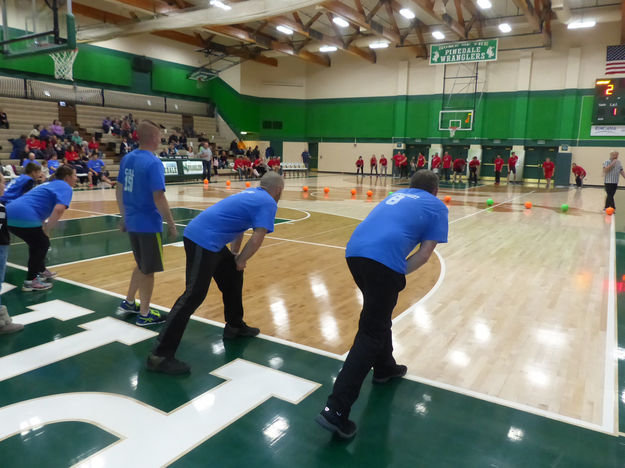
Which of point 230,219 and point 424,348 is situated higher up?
point 230,219

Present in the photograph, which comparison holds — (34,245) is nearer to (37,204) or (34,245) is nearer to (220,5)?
(37,204)

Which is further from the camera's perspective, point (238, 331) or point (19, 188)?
point (19, 188)

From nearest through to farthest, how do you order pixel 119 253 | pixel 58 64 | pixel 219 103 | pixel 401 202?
1. pixel 401 202
2. pixel 119 253
3. pixel 58 64
4. pixel 219 103

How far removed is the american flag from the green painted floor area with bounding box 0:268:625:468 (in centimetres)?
2655

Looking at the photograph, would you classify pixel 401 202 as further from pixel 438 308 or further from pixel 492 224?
pixel 492 224

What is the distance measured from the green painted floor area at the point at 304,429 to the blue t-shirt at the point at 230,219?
0.99 m

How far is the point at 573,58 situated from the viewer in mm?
25453

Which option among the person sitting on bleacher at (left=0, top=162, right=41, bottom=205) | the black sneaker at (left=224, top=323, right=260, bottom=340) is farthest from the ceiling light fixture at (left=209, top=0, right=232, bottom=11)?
the black sneaker at (left=224, top=323, right=260, bottom=340)

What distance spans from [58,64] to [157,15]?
521 centimetres

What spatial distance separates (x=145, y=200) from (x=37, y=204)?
2.12 metres

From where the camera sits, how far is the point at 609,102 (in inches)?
961

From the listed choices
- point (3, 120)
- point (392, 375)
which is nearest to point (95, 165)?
point (3, 120)

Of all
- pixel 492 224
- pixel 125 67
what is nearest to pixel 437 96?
pixel 125 67

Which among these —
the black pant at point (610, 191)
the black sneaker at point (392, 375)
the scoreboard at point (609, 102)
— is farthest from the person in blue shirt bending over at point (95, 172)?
the scoreboard at point (609, 102)
